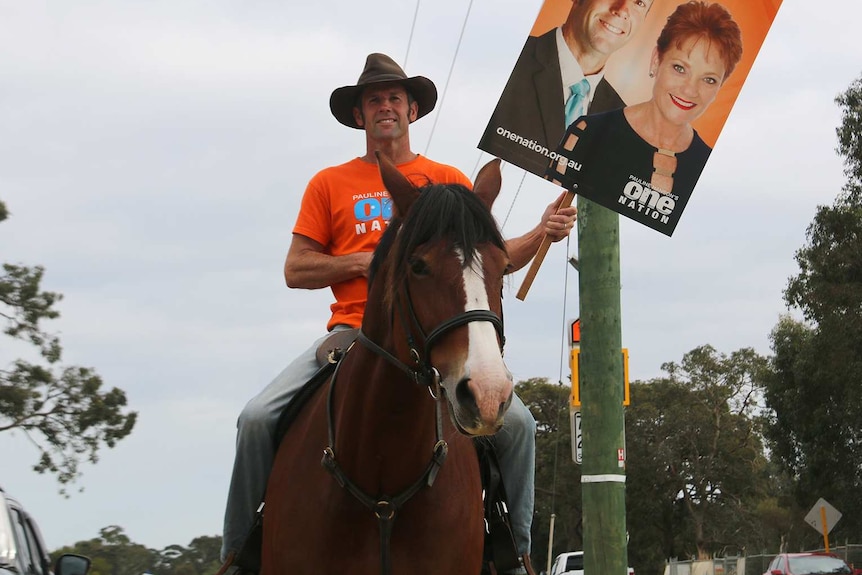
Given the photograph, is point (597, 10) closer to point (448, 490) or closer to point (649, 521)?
point (448, 490)

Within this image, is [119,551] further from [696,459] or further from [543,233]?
[696,459]

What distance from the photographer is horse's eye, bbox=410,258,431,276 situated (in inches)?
163

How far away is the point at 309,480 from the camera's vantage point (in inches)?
194

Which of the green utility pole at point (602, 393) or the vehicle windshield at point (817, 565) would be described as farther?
the vehicle windshield at point (817, 565)

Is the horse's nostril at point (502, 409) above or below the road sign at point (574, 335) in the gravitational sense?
below

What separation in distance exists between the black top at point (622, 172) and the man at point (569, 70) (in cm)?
15

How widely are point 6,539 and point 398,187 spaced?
361cm

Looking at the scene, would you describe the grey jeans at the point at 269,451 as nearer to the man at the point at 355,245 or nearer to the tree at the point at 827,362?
the man at the point at 355,245

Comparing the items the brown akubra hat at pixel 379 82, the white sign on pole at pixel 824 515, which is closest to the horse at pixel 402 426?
the brown akubra hat at pixel 379 82

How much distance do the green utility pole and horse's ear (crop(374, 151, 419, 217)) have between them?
467cm

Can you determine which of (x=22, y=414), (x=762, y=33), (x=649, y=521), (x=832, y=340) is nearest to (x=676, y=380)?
(x=649, y=521)

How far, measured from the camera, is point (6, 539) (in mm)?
6719

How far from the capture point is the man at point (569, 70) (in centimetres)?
734

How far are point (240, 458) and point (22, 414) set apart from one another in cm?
3313
